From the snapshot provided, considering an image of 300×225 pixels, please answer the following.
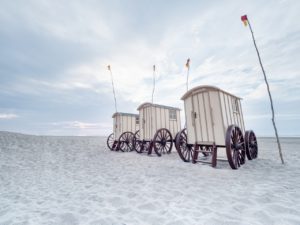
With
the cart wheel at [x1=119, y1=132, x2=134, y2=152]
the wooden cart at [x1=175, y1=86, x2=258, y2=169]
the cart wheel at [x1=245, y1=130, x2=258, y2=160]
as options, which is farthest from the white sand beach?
the cart wheel at [x1=119, y1=132, x2=134, y2=152]

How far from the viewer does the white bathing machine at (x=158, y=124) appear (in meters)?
9.96

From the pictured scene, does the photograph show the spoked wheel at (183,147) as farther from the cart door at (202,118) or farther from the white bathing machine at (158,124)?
the white bathing machine at (158,124)

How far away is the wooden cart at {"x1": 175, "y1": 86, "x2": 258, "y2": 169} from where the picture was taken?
5836 millimetres

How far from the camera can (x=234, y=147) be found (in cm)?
577

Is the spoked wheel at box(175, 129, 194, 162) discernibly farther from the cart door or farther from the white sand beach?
the white sand beach

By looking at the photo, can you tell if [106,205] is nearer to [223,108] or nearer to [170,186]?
[170,186]

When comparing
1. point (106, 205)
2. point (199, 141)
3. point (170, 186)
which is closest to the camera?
point (106, 205)

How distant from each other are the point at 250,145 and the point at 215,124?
8.75ft

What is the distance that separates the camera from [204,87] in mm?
6469

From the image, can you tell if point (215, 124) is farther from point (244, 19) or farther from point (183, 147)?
point (244, 19)

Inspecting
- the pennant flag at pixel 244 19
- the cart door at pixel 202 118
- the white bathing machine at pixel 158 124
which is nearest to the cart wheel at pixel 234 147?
the cart door at pixel 202 118

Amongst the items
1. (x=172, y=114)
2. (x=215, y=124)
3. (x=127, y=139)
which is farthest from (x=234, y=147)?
(x=127, y=139)

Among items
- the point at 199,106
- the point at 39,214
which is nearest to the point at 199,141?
the point at 199,106

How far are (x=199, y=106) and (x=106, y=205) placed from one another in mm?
5231
